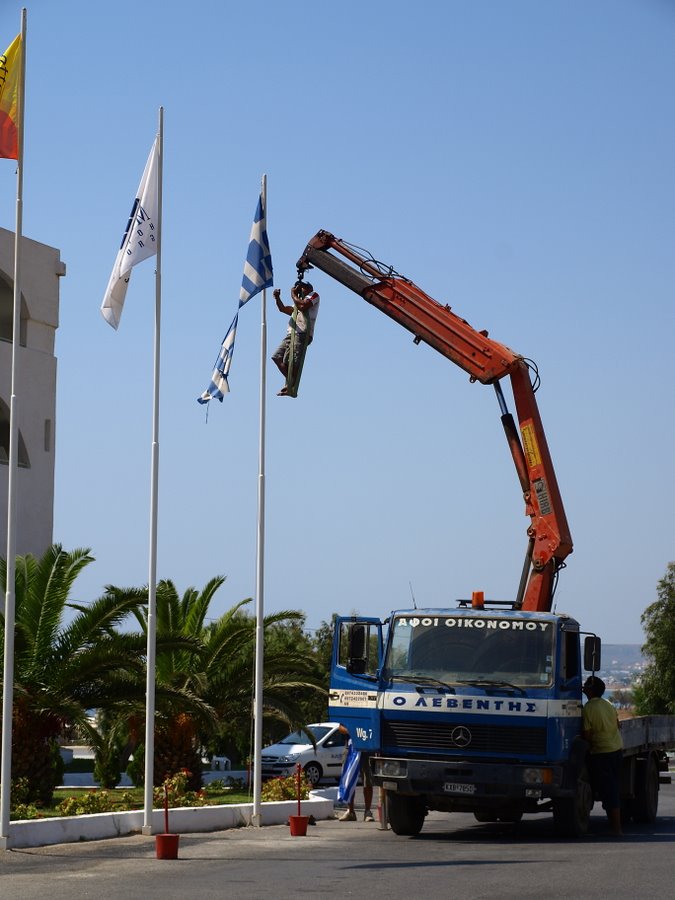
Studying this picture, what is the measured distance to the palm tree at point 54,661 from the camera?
21438mm

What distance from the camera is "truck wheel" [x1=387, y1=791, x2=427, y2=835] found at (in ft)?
58.4

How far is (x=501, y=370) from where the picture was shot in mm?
21016

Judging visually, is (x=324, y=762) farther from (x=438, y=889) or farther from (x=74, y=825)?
(x=438, y=889)

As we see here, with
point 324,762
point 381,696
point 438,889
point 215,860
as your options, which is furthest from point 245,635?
point 438,889

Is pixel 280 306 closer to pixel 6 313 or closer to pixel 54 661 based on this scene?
pixel 54 661

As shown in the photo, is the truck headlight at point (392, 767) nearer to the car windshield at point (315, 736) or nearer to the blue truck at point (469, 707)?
the blue truck at point (469, 707)

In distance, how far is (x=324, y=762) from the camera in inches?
1275

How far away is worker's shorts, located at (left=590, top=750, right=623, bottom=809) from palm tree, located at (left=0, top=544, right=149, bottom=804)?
7596 mm

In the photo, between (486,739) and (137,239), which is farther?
(137,239)

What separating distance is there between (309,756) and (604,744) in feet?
49.7

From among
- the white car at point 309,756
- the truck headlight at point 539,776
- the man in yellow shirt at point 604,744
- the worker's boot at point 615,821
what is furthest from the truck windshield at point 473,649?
the white car at point 309,756

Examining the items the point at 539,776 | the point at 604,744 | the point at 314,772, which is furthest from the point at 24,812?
the point at 314,772

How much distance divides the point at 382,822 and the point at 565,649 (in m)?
3.78

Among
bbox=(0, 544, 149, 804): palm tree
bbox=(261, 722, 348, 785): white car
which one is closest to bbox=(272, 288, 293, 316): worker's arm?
bbox=(0, 544, 149, 804): palm tree
